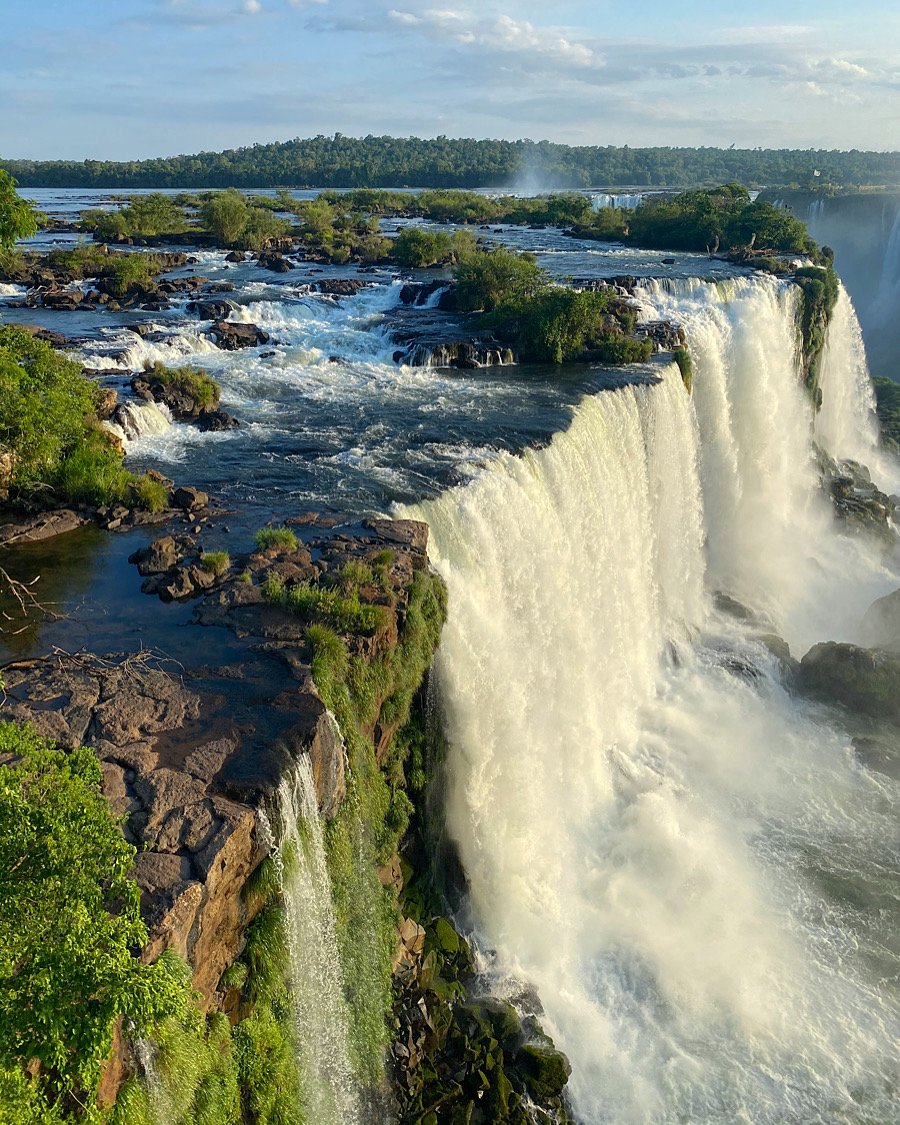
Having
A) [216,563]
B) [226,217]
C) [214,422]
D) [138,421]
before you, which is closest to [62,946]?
[216,563]

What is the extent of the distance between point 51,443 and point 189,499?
2.53m

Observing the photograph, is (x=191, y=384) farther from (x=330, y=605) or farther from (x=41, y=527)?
(x=330, y=605)

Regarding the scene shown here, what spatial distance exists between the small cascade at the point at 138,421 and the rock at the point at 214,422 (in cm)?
72

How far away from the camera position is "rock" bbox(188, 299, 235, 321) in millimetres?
27156

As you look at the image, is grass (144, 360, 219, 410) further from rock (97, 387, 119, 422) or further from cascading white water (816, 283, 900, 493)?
cascading white water (816, 283, 900, 493)

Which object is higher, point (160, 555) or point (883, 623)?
point (160, 555)

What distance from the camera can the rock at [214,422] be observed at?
1936cm

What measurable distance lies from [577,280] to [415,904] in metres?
26.5

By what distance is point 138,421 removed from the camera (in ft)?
61.4

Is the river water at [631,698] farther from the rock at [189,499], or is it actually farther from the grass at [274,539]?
the grass at [274,539]

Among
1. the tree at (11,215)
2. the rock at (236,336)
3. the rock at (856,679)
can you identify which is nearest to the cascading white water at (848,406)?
the rock at (856,679)

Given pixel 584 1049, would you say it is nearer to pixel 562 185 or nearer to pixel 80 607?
pixel 80 607

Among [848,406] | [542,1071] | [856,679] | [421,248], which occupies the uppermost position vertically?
[421,248]

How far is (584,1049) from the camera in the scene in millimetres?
11469
